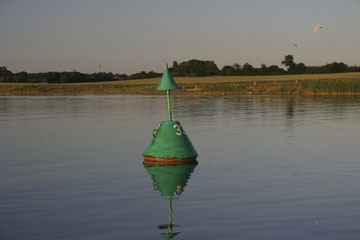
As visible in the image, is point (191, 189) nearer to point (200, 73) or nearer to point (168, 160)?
point (168, 160)

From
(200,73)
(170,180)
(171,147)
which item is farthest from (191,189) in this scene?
(200,73)

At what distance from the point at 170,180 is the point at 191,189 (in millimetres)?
1607

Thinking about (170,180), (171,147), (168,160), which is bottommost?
(170,180)

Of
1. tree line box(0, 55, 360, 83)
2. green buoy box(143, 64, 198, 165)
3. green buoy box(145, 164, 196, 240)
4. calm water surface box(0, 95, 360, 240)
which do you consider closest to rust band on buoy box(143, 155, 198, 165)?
green buoy box(143, 64, 198, 165)

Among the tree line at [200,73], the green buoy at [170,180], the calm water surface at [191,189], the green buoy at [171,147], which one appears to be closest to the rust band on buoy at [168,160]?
the green buoy at [171,147]

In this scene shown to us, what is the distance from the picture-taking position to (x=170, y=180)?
16.2 metres

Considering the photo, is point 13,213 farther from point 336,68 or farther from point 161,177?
point 336,68

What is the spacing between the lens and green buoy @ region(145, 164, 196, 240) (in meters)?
12.8

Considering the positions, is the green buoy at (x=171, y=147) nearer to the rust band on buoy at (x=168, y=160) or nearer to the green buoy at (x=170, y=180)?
the rust band on buoy at (x=168, y=160)

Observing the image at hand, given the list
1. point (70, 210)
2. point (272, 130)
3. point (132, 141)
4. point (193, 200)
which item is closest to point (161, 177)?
point (193, 200)

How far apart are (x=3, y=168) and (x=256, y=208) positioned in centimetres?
986

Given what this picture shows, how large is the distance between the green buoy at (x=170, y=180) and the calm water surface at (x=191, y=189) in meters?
0.07

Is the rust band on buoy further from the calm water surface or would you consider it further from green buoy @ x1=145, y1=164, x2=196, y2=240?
the calm water surface

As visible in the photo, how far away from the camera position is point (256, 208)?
12.3 meters
